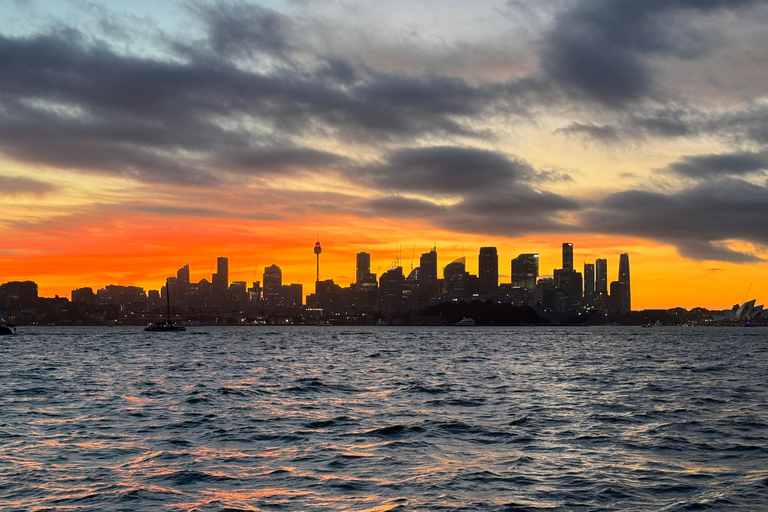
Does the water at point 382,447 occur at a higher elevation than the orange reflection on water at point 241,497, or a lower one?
lower

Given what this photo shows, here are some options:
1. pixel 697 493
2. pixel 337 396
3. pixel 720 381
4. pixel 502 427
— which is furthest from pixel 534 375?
pixel 697 493

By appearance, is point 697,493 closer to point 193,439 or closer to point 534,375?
point 193,439

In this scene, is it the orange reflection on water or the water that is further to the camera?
the water

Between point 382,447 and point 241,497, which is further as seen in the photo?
point 382,447

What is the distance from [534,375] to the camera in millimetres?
84125

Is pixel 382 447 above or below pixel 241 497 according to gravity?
below

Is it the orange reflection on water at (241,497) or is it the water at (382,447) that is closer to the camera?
the orange reflection on water at (241,497)

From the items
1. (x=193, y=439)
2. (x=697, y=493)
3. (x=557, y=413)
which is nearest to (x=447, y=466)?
(x=697, y=493)

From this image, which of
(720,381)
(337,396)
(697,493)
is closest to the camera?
(697,493)

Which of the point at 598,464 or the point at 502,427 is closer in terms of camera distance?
the point at 598,464

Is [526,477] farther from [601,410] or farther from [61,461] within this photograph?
[601,410]

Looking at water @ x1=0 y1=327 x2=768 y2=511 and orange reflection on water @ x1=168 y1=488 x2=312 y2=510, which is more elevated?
orange reflection on water @ x1=168 y1=488 x2=312 y2=510

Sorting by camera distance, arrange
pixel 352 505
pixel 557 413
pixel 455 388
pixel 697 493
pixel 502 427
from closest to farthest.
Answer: pixel 352 505 → pixel 697 493 → pixel 502 427 → pixel 557 413 → pixel 455 388

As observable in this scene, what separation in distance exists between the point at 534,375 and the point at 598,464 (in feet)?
179
